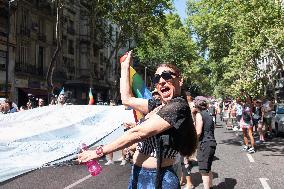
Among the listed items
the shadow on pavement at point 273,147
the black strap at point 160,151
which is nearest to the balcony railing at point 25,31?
the shadow on pavement at point 273,147

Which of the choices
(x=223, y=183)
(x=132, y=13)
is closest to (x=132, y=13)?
(x=132, y=13)

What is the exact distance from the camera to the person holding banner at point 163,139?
3.19 meters

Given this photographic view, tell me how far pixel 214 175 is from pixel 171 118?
713 cm

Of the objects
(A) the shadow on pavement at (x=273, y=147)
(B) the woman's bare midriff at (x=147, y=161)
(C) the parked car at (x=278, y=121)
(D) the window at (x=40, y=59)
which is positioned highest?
(D) the window at (x=40, y=59)

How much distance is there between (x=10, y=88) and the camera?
3538 cm

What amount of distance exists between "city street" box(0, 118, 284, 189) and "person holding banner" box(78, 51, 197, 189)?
14.9ft

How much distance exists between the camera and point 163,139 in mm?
3441

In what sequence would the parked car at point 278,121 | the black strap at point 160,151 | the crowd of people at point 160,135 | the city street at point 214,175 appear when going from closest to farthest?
the crowd of people at point 160,135, the black strap at point 160,151, the city street at point 214,175, the parked car at point 278,121

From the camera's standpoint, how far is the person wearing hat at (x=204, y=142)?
730cm

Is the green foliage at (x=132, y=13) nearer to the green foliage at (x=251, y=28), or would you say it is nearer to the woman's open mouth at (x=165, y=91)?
the green foliage at (x=251, y=28)

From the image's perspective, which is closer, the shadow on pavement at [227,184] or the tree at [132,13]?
the shadow on pavement at [227,184]

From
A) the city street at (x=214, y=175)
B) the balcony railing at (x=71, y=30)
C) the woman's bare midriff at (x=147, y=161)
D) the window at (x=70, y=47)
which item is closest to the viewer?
the woman's bare midriff at (x=147, y=161)

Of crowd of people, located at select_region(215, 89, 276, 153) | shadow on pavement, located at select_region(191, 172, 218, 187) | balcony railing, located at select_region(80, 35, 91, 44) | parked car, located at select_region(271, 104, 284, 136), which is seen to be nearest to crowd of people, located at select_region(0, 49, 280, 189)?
shadow on pavement, located at select_region(191, 172, 218, 187)

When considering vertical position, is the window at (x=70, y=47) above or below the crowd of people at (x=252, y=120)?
above
